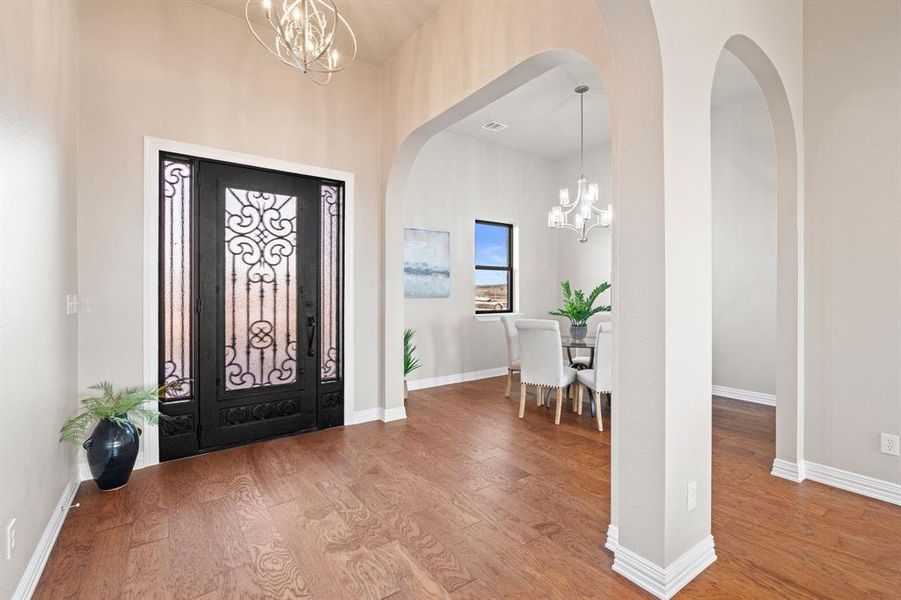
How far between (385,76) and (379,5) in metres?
0.86

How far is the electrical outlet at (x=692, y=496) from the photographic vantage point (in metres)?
1.88

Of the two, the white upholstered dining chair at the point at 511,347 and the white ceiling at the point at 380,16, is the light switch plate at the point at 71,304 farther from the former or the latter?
the white upholstered dining chair at the point at 511,347

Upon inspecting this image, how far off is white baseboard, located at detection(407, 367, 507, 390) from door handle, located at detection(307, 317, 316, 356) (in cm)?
194

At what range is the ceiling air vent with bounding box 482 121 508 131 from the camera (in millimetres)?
5453

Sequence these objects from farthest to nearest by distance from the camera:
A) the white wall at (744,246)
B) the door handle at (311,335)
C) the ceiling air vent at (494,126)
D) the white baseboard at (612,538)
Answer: the ceiling air vent at (494,126), the white wall at (744,246), the door handle at (311,335), the white baseboard at (612,538)

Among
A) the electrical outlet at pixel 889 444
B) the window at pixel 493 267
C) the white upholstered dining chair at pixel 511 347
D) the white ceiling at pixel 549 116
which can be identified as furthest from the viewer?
the window at pixel 493 267

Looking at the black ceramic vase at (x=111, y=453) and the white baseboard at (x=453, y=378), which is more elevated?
the black ceramic vase at (x=111, y=453)

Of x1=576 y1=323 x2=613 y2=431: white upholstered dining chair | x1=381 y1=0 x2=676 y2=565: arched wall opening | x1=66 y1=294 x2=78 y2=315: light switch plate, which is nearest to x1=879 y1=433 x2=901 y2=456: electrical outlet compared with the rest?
x1=576 y1=323 x2=613 y2=431: white upholstered dining chair

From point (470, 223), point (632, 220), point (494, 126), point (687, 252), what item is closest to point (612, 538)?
point (687, 252)

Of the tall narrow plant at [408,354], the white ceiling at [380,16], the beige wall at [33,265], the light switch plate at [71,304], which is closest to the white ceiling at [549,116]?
the white ceiling at [380,16]

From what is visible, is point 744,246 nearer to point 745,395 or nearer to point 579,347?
point 745,395

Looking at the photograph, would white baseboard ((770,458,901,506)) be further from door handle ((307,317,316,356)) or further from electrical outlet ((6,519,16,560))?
electrical outlet ((6,519,16,560))

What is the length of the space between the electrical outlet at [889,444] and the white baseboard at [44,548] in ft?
14.6

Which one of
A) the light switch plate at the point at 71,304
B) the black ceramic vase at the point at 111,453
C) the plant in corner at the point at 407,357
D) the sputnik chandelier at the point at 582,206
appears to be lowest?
the black ceramic vase at the point at 111,453
